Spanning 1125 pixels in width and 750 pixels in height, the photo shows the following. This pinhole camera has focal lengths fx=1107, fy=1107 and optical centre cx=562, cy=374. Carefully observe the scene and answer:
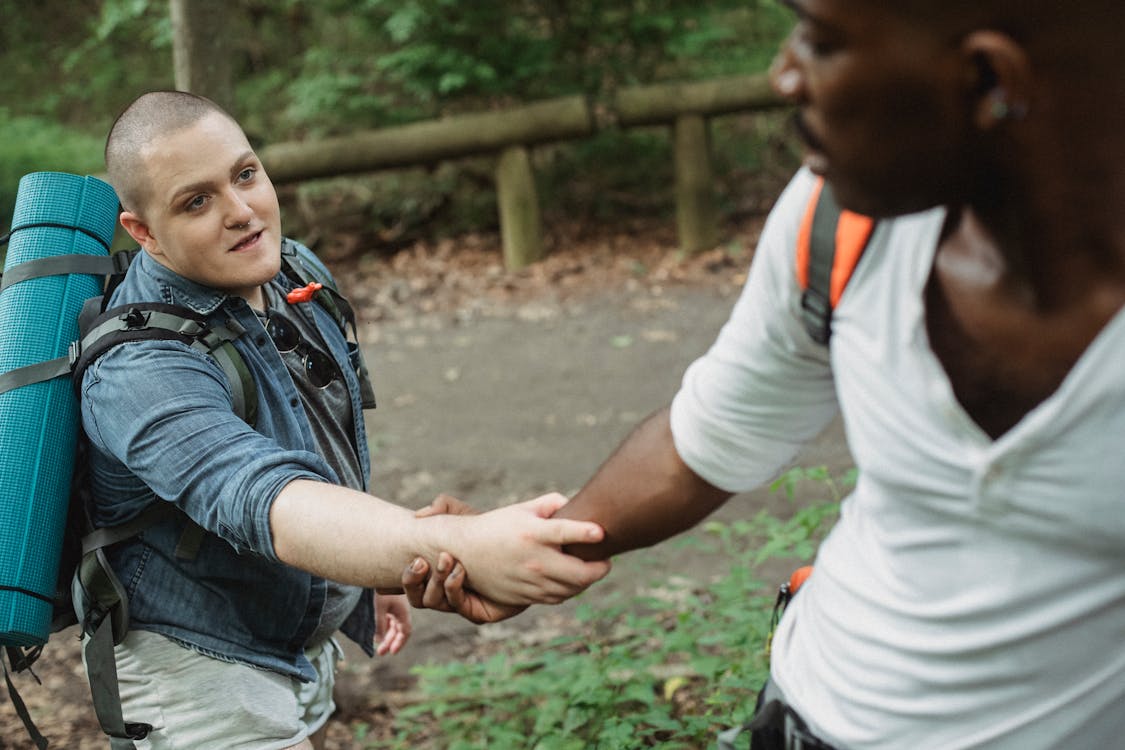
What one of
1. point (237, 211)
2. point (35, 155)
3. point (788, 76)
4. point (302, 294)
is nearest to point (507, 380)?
point (35, 155)

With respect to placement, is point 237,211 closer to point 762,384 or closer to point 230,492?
point 230,492

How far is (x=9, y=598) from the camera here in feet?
7.58

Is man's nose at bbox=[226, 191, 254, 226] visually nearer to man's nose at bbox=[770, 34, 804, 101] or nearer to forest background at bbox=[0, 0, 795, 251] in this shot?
man's nose at bbox=[770, 34, 804, 101]

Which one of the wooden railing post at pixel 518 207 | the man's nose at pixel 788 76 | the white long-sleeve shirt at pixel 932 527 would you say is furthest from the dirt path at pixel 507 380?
the man's nose at pixel 788 76

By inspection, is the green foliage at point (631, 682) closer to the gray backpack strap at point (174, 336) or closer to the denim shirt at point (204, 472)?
the denim shirt at point (204, 472)

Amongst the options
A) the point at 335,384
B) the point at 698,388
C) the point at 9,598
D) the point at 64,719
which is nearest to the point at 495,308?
the point at 64,719

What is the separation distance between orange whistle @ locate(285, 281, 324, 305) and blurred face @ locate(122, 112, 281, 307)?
16 cm

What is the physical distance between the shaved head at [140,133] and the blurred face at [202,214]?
0.6 inches

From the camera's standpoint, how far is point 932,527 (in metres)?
1.38

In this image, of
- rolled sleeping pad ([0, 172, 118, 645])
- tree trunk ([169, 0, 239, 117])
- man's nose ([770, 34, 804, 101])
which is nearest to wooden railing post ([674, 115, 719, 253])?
tree trunk ([169, 0, 239, 117])

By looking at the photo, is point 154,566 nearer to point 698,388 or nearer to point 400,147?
point 698,388

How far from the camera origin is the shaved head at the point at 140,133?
243 cm

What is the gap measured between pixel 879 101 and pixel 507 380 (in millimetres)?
5793

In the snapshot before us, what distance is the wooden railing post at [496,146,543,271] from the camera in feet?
28.5
